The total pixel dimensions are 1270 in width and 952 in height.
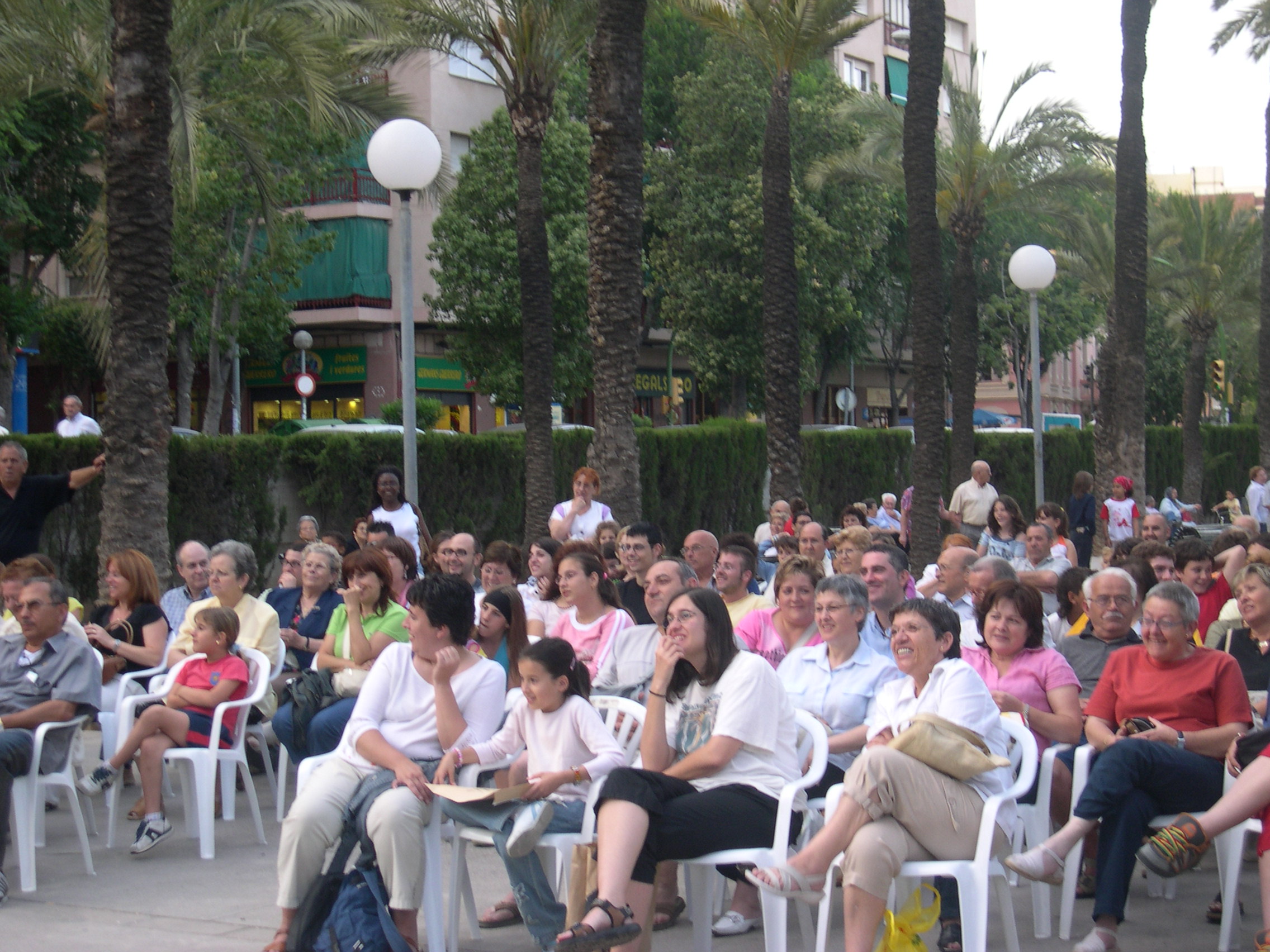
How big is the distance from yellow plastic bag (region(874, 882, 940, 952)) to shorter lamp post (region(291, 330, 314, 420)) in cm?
2931

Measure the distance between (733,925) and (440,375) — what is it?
105ft

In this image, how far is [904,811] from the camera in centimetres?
455

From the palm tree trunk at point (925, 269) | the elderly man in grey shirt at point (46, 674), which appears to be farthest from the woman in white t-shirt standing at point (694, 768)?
the palm tree trunk at point (925, 269)

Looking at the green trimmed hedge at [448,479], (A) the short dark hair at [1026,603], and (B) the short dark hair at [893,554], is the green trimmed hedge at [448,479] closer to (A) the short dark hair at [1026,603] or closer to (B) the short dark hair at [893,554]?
(B) the short dark hair at [893,554]

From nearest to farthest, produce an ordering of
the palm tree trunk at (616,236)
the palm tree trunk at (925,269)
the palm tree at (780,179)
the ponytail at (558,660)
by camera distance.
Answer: the ponytail at (558,660), the palm tree trunk at (616,236), the palm tree trunk at (925,269), the palm tree at (780,179)

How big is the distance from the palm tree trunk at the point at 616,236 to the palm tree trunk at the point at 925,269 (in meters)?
3.73

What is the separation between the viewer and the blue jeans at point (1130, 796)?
491 cm

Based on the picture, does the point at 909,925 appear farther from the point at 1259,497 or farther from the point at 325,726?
the point at 1259,497

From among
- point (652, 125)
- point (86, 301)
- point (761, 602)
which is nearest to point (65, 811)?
point (761, 602)

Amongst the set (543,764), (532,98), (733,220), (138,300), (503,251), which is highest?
(733,220)

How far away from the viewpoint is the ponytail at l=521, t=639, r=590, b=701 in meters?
5.10

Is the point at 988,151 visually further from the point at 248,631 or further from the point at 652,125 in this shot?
the point at 248,631

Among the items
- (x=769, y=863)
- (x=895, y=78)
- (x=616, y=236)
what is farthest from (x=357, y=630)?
(x=895, y=78)

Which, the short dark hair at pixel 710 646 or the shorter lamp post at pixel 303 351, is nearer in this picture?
the short dark hair at pixel 710 646
